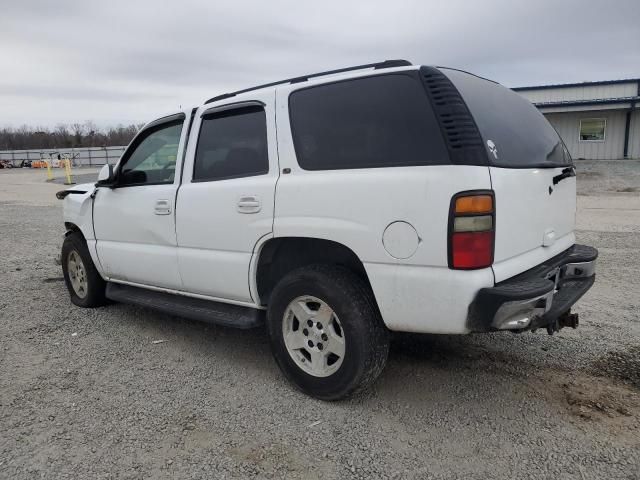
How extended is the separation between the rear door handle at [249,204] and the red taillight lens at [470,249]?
135 cm

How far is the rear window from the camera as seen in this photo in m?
2.83

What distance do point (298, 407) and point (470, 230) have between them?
1586 millimetres

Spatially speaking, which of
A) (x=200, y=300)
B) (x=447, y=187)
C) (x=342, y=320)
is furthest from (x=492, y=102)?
(x=200, y=300)

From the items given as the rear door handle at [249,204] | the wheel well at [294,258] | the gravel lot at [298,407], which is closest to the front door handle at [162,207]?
the rear door handle at [249,204]

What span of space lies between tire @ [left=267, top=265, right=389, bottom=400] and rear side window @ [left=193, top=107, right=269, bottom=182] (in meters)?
0.85

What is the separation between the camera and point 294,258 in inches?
139

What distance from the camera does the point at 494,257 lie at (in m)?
2.68

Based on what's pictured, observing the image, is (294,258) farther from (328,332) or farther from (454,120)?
(454,120)

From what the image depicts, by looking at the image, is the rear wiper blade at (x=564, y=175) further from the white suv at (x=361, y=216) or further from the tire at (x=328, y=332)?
the tire at (x=328, y=332)

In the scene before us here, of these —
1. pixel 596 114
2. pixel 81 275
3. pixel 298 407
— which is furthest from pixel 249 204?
pixel 596 114

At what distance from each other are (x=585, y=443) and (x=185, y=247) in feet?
9.65

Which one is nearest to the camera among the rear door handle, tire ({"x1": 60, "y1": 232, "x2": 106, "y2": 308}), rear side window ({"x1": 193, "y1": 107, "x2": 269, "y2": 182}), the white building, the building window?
the rear door handle

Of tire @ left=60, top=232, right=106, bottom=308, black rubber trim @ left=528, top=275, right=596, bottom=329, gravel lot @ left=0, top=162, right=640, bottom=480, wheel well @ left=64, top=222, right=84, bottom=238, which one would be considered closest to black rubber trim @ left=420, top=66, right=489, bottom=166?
black rubber trim @ left=528, top=275, right=596, bottom=329

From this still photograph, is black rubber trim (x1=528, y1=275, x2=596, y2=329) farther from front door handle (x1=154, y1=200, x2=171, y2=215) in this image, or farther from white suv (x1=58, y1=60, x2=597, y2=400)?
front door handle (x1=154, y1=200, x2=171, y2=215)
